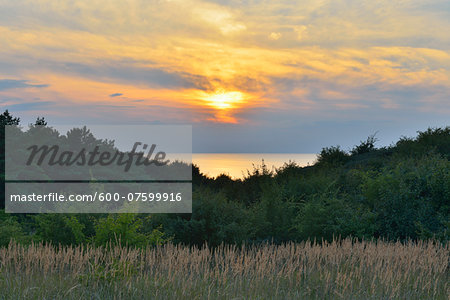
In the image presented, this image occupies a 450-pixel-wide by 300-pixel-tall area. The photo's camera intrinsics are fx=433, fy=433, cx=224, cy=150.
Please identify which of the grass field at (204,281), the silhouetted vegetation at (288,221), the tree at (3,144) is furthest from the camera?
the tree at (3,144)

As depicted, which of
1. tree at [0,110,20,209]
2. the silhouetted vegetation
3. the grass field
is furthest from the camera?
tree at [0,110,20,209]

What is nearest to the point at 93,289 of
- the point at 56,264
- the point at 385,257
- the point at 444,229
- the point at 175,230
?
the point at 56,264

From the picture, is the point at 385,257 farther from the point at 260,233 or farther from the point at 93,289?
the point at 260,233

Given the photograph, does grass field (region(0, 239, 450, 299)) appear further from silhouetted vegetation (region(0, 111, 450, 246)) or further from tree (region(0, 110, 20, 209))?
tree (region(0, 110, 20, 209))

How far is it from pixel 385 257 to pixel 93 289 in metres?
5.86

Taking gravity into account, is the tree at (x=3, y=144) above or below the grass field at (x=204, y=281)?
above

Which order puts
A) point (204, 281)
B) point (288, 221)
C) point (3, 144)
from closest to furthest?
point (204, 281) → point (288, 221) → point (3, 144)

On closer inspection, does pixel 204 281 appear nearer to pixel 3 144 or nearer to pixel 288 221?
pixel 288 221

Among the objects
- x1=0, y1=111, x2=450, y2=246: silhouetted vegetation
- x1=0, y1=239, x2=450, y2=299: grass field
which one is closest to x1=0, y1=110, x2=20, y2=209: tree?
x1=0, y1=111, x2=450, y2=246: silhouetted vegetation

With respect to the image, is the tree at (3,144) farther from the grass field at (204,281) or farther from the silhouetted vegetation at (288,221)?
the grass field at (204,281)

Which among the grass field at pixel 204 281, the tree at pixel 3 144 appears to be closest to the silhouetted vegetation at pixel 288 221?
the grass field at pixel 204 281

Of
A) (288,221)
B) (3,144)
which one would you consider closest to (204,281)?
(288,221)

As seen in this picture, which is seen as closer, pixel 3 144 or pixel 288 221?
pixel 288 221

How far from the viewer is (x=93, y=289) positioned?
7.03 meters
